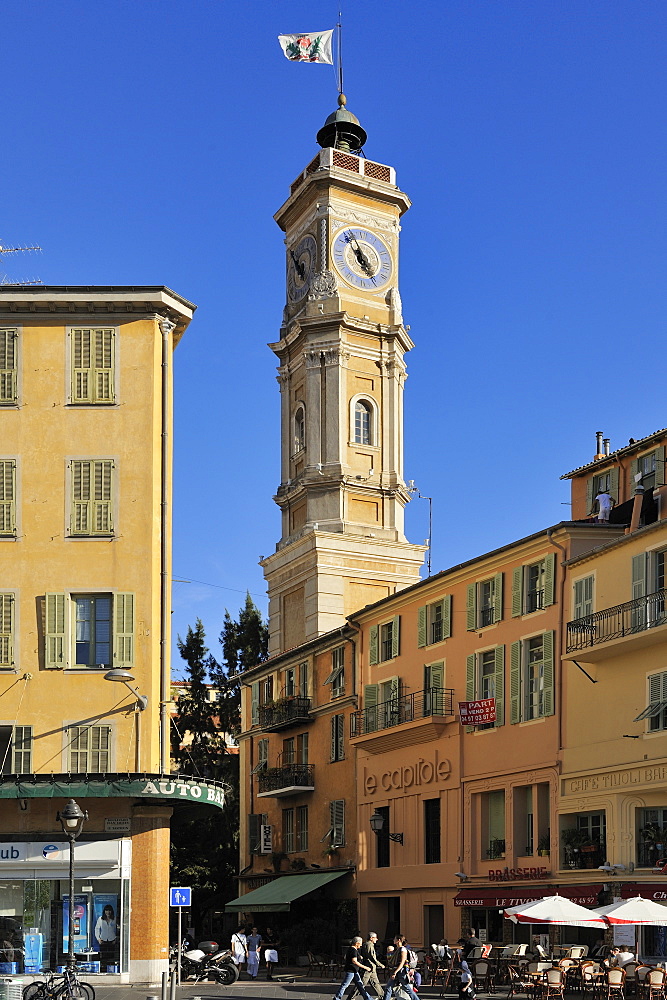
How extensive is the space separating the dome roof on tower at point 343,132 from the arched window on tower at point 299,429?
61.7ft

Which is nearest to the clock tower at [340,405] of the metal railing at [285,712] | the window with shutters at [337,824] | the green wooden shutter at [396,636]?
the metal railing at [285,712]

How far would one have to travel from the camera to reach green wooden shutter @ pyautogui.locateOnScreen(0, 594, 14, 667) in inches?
1276

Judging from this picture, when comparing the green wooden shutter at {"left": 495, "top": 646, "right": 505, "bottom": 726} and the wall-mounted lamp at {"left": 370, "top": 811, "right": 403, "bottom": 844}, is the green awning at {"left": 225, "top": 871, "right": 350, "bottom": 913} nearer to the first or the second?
the wall-mounted lamp at {"left": 370, "top": 811, "right": 403, "bottom": 844}

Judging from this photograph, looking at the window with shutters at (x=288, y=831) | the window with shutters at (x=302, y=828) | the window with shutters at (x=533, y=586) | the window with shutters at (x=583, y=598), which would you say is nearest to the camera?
the window with shutters at (x=583, y=598)

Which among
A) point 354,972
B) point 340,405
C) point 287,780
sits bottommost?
point 354,972

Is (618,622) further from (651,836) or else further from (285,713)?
(285,713)

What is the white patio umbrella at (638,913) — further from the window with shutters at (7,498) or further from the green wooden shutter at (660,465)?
the window with shutters at (7,498)

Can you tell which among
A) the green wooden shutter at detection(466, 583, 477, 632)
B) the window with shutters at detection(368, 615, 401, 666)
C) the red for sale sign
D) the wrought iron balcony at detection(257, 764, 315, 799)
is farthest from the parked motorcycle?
the wrought iron balcony at detection(257, 764, 315, 799)

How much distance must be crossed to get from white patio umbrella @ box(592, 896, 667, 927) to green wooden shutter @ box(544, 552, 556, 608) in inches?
437

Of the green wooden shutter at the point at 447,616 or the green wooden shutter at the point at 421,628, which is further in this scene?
the green wooden shutter at the point at 421,628

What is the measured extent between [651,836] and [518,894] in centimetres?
596

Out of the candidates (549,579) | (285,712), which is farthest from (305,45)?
(549,579)

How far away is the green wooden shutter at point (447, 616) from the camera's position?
45562 millimetres

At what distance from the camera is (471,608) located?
4400 cm
